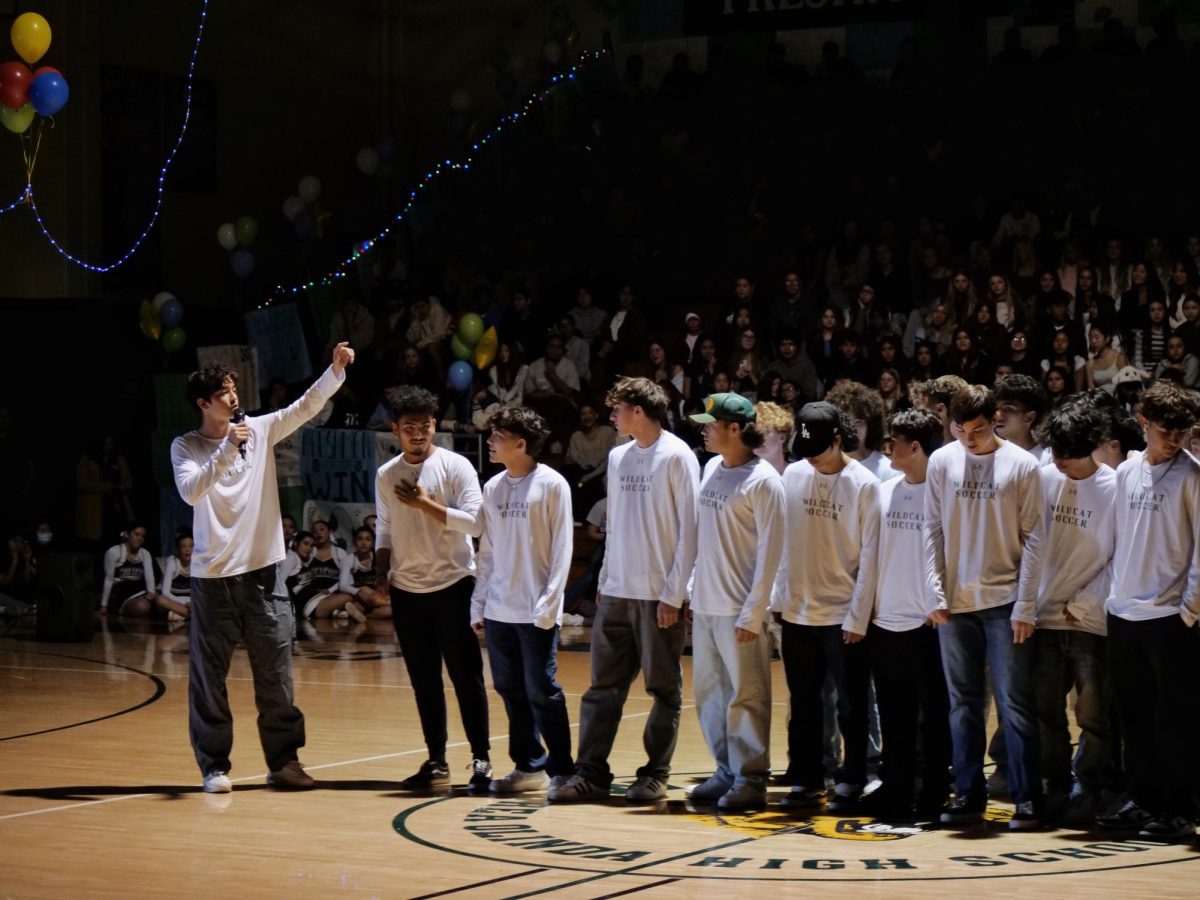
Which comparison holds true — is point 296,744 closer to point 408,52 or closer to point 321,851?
point 321,851

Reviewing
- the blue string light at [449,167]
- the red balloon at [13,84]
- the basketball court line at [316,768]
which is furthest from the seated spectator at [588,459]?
the basketball court line at [316,768]

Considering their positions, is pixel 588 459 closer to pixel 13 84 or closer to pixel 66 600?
pixel 66 600

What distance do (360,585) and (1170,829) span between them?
1085cm

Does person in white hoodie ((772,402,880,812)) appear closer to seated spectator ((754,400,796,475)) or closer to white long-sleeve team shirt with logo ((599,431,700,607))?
seated spectator ((754,400,796,475))

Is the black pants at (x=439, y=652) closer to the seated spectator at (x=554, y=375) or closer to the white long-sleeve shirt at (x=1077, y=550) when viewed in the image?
the white long-sleeve shirt at (x=1077, y=550)

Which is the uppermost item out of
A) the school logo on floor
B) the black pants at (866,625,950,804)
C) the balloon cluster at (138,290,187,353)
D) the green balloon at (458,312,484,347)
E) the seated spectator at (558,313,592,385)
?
the balloon cluster at (138,290,187,353)

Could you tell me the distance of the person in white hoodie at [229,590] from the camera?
799cm

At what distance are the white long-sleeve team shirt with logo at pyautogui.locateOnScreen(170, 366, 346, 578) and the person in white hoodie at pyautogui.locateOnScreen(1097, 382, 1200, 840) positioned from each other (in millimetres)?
3483

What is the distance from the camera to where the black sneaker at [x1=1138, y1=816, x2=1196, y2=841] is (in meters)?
6.71

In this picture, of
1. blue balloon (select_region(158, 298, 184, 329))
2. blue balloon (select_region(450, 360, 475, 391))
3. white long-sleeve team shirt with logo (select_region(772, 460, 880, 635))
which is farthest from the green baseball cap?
blue balloon (select_region(158, 298, 184, 329))

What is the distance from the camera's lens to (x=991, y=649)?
717 cm

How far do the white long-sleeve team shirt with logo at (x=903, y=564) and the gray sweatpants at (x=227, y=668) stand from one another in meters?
2.69

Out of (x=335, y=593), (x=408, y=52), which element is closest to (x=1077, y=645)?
(x=335, y=593)

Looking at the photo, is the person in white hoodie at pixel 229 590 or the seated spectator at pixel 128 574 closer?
the person in white hoodie at pixel 229 590
